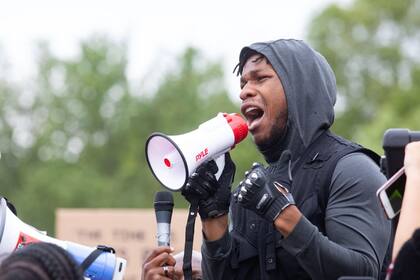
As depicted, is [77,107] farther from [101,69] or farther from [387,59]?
[387,59]

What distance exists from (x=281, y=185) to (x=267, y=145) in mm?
470

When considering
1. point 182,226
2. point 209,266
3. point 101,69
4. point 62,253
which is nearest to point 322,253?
point 209,266

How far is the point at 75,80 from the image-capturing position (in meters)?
38.8

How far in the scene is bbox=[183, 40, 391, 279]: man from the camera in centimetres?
434

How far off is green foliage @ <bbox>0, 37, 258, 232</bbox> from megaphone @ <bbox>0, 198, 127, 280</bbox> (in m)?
31.6

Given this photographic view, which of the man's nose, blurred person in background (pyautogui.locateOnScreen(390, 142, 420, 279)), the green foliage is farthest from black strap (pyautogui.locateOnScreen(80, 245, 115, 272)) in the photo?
the green foliage

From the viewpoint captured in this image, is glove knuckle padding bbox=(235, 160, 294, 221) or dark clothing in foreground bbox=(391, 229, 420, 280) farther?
glove knuckle padding bbox=(235, 160, 294, 221)

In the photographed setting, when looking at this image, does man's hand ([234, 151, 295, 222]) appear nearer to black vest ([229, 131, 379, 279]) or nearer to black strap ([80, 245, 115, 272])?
black vest ([229, 131, 379, 279])

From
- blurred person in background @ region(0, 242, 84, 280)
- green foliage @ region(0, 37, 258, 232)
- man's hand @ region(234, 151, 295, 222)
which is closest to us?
blurred person in background @ region(0, 242, 84, 280)

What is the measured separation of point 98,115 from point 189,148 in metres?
33.2

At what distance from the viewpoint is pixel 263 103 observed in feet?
16.0

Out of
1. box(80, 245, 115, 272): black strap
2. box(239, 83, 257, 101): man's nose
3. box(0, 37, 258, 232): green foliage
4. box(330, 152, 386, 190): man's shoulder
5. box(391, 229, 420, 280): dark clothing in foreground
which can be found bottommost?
box(0, 37, 258, 232): green foliage

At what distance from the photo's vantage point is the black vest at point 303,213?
465cm

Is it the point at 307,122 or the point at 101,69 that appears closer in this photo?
the point at 307,122
